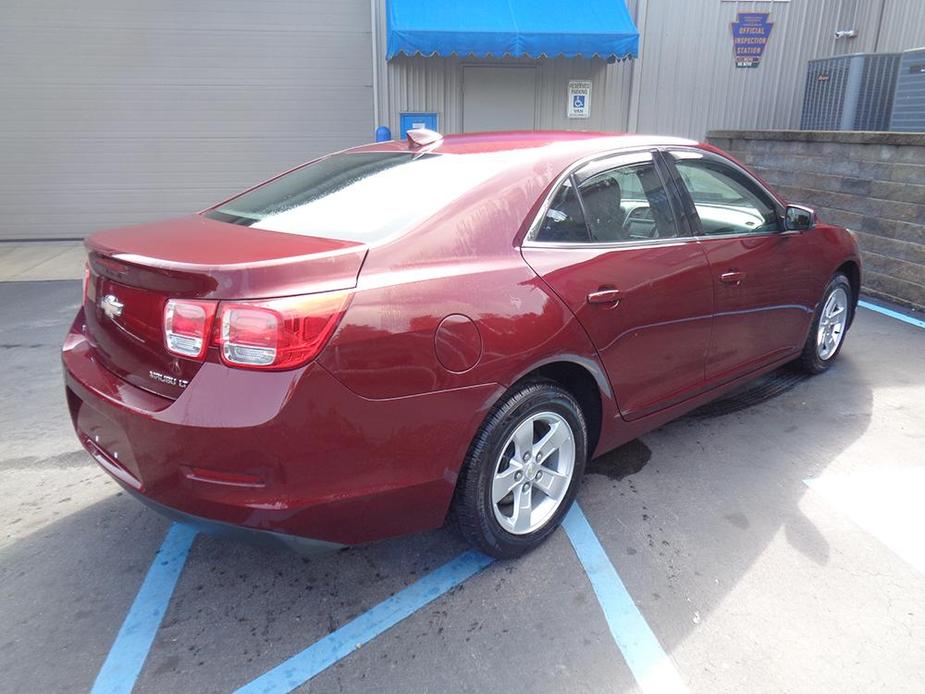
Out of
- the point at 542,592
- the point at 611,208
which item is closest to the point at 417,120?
the point at 611,208

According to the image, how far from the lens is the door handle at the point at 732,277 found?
342 cm

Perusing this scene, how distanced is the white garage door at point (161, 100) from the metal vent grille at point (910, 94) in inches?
273

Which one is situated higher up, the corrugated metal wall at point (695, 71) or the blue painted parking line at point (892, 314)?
the corrugated metal wall at point (695, 71)

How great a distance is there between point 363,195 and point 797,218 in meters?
2.59

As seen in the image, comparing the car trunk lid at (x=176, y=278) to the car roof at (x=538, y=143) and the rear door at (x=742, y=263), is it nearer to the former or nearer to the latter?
the car roof at (x=538, y=143)

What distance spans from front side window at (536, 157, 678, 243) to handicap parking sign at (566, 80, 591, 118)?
7980 mm

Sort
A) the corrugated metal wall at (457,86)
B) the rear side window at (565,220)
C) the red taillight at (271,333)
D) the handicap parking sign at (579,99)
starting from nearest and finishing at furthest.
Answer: the red taillight at (271,333) → the rear side window at (565,220) → the corrugated metal wall at (457,86) → the handicap parking sign at (579,99)

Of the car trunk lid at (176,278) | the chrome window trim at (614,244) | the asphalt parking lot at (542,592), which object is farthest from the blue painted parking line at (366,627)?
the chrome window trim at (614,244)

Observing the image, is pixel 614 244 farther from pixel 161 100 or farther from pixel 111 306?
pixel 161 100

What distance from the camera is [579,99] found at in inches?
421

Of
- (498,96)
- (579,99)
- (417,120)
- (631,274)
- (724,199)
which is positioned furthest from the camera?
(579,99)

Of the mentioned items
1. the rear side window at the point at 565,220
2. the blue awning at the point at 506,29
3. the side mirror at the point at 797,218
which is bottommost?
the side mirror at the point at 797,218

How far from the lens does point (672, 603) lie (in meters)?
2.54

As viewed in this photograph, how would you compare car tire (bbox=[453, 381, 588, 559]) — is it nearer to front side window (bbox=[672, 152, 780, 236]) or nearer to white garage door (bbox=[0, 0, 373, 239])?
front side window (bbox=[672, 152, 780, 236])
